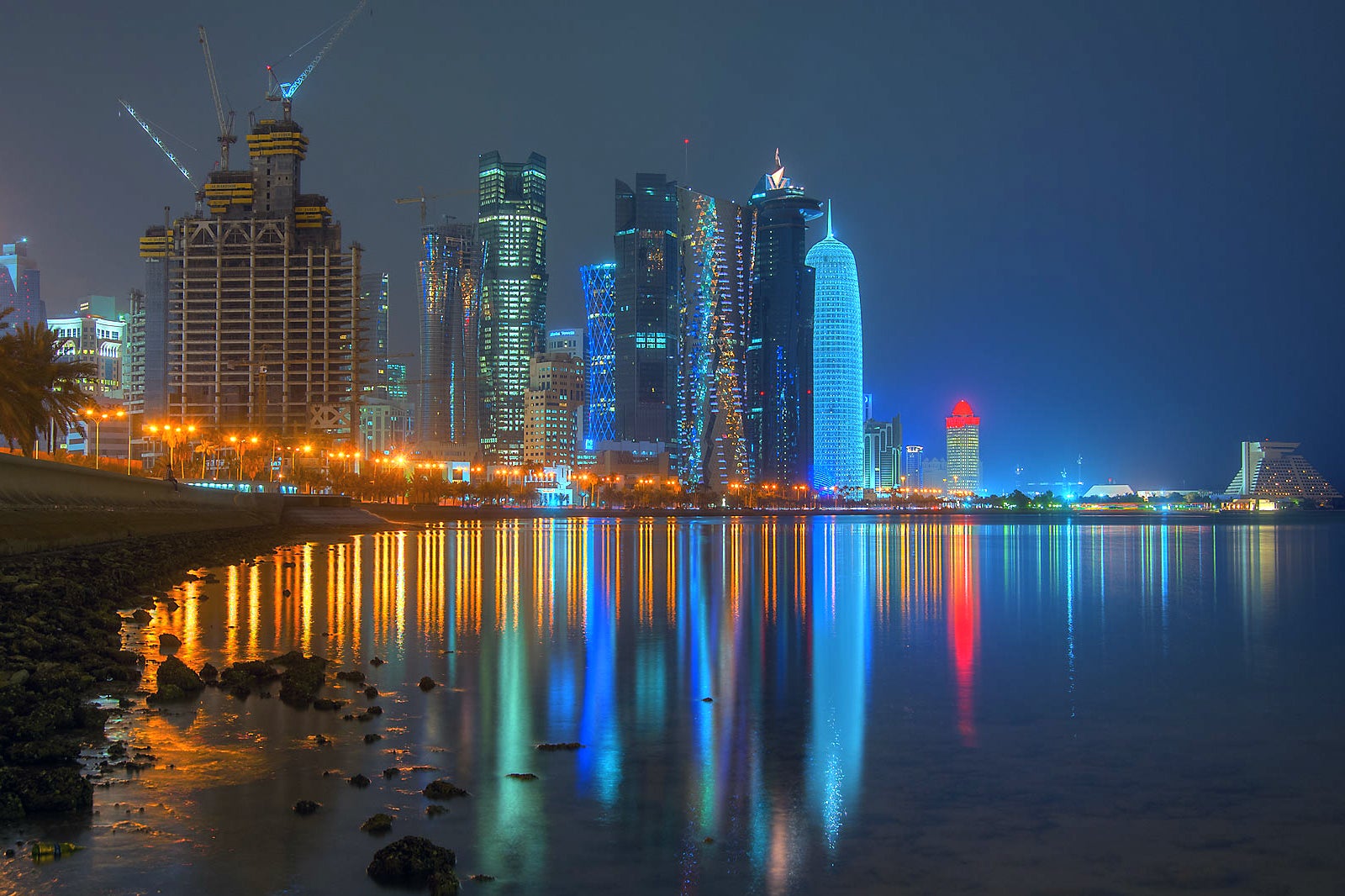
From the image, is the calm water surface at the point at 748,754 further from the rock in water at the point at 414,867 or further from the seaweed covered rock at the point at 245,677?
the seaweed covered rock at the point at 245,677

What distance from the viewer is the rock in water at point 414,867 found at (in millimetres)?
9562

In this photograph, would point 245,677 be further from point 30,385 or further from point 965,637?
point 30,385

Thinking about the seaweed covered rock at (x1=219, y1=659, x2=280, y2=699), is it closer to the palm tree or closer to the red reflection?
the red reflection

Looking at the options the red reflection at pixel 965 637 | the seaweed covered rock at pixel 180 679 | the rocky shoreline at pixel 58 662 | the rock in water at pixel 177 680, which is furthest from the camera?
the red reflection at pixel 965 637

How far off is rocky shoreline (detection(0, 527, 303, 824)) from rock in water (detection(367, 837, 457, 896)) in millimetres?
3515

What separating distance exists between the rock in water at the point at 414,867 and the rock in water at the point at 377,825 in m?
0.82

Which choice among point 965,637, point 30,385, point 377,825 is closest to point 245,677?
point 377,825

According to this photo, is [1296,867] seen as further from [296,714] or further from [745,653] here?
[745,653]

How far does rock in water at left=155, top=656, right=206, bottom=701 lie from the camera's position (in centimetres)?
1688

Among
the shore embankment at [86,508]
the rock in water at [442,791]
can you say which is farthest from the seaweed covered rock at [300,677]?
the shore embankment at [86,508]

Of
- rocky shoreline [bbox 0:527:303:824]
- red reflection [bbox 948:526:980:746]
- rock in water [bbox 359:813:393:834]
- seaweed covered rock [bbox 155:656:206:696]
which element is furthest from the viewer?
red reflection [bbox 948:526:980:746]

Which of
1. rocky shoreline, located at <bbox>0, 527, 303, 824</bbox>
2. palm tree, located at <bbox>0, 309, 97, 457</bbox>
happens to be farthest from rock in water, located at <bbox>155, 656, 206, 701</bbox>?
palm tree, located at <bbox>0, 309, 97, 457</bbox>

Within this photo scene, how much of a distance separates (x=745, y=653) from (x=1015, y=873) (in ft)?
47.6

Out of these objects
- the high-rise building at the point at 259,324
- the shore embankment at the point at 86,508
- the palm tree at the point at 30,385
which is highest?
the high-rise building at the point at 259,324
